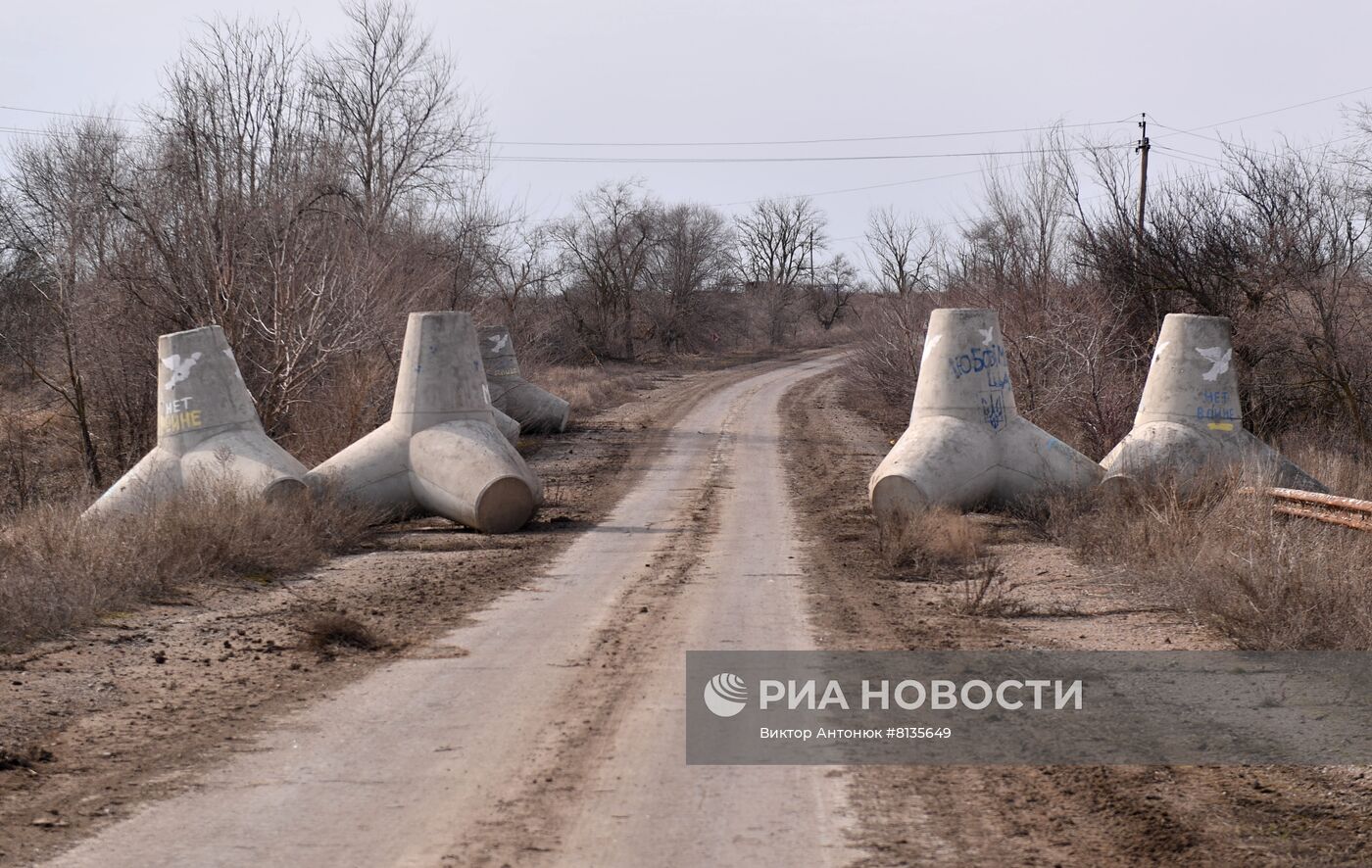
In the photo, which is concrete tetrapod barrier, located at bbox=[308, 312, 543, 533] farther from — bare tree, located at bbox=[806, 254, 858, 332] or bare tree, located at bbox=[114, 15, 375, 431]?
bare tree, located at bbox=[806, 254, 858, 332]

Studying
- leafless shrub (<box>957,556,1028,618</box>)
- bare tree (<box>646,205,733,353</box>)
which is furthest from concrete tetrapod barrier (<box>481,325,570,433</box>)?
bare tree (<box>646,205,733,353</box>)

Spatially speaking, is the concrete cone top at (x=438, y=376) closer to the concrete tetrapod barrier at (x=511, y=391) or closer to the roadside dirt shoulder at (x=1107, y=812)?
the roadside dirt shoulder at (x=1107, y=812)

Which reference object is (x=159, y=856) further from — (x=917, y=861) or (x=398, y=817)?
(x=917, y=861)

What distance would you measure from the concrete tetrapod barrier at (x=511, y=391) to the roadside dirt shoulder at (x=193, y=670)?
12785mm

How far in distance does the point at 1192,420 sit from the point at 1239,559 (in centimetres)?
697

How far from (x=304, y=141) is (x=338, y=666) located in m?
20.4

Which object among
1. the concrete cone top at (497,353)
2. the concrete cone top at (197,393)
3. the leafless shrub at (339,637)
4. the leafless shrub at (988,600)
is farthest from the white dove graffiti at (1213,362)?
the concrete cone top at (497,353)

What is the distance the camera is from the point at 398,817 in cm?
535

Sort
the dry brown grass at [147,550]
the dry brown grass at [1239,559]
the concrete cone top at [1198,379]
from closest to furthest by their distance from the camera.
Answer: the dry brown grass at [1239,559]
the dry brown grass at [147,550]
the concrete cone top at [1198,379]

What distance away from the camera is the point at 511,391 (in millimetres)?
27891

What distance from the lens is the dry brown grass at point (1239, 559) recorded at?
8.43 m

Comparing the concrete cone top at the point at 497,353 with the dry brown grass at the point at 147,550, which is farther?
the concrete cone top at the point at 497,353

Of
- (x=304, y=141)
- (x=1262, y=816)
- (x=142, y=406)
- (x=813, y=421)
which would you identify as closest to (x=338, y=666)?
(x=1262, y=816)

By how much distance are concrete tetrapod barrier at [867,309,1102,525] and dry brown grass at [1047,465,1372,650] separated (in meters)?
0.98
